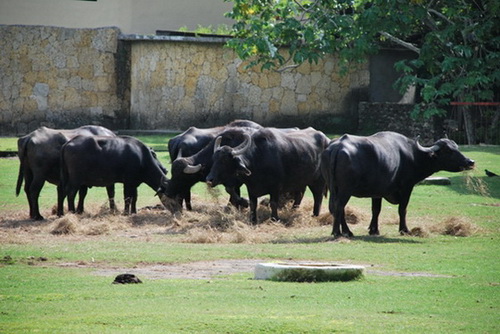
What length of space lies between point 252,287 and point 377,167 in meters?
6.10

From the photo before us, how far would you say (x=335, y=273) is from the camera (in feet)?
41.9

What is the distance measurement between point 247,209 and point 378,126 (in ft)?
50.6

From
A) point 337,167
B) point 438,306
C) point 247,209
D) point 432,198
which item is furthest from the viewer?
point 432,198

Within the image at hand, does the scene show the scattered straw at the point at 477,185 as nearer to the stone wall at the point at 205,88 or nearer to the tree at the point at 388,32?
the tree at the point at 388,32

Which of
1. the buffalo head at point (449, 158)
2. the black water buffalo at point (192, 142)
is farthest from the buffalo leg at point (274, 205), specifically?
the black water buffalo at point (192, 142)

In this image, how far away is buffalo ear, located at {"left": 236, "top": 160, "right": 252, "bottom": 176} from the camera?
1975cm

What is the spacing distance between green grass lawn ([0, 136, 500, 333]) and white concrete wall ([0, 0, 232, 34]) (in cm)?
2466

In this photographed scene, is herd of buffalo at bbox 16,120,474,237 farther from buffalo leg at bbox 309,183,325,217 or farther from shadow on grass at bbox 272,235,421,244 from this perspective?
shadow on grass at bbox 272,235,421,244

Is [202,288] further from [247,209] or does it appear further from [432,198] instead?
[432,198]

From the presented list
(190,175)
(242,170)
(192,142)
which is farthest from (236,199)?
(192,142)

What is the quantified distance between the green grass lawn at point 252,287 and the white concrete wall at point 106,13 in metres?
24.7

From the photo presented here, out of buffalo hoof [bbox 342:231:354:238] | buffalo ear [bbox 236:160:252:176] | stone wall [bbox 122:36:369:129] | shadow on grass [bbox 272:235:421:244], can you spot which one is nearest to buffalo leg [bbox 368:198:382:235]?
shadow on grass [bbox 272:235:421:244]

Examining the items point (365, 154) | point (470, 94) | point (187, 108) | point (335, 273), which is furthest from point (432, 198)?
point (187, 108)

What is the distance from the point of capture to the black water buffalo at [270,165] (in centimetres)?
2003
